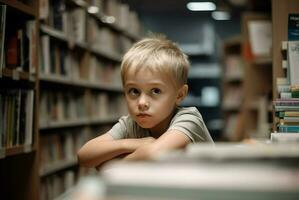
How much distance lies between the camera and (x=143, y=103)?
4.27 ft

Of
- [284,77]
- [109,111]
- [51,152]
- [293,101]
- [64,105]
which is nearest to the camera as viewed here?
[293,101]

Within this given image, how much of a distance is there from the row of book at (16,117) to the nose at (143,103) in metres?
0.91

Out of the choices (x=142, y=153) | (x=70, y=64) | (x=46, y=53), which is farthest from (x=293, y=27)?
(x=70, y=64)

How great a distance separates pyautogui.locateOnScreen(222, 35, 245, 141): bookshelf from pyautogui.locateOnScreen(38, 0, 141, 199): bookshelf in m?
1.94

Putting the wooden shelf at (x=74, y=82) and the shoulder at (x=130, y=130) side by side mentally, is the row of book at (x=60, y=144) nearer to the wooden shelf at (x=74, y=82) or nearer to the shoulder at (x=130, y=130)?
the wooden shelf at (x=74, y=82)

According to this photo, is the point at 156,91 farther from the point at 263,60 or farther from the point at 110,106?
the point at 110,106

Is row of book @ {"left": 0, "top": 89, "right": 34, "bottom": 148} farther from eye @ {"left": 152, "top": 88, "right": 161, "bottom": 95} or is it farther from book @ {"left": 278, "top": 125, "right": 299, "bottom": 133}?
book @ {"left": 278, "top": 125, "right": 299, "bottom": 133}

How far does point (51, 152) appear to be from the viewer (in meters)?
3.45

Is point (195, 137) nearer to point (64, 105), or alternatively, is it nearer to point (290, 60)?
point (290, 60)

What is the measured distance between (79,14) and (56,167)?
1.28 m

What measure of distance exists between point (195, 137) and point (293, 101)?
36cm

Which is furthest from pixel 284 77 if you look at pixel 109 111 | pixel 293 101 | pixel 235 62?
pixel 235 62

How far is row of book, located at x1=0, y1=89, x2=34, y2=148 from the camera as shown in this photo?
6.71ft

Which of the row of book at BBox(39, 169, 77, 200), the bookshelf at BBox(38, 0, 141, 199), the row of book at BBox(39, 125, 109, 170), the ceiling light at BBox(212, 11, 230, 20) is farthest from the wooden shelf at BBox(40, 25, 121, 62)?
the ceiling light at BBox(212, 11, 230, 20)
